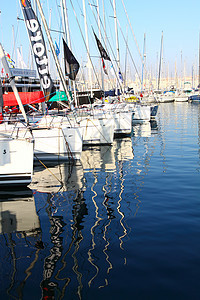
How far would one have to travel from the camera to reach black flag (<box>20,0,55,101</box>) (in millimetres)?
13609

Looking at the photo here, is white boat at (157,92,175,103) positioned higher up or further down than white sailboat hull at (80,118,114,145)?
higher up

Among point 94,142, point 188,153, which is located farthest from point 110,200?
point 94,142

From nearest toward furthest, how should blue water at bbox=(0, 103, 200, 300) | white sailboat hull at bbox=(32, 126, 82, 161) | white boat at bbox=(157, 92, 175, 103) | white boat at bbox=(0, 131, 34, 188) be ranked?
blue water at bbox=(0, 103, 200, 300) < white boat at bbox=(0, 131, 34, 188) < white sailboat hull at bbox=(32, 126, 82, 161) < white boat at bbox=(157, 92, 175, 103)

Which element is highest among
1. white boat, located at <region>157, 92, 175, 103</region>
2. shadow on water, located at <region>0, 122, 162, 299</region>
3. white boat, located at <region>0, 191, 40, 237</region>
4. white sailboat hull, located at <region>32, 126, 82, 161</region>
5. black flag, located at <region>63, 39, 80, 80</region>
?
black flag, located at <region>63, 39, 80, 80</region>

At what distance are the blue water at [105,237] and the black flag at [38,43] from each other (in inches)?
182

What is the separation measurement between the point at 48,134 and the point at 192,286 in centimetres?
989

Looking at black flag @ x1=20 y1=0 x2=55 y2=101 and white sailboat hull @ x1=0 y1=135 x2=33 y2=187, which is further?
black flag @ x1=20 y1=0 x2=55 y2=101

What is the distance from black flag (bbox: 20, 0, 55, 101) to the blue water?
4.62 m

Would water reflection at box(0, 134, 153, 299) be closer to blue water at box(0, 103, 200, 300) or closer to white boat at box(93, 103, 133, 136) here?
blue water at box(0, 103, 200, 300)

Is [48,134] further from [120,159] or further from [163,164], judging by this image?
[163,164]

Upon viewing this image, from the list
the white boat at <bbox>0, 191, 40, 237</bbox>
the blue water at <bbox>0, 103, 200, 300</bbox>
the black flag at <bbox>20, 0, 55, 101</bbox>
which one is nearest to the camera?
the blue water at <bbox>0, 103, 200, 300</bbox>

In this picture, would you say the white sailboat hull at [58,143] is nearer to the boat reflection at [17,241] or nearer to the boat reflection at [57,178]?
the boat reflection at [57,178]

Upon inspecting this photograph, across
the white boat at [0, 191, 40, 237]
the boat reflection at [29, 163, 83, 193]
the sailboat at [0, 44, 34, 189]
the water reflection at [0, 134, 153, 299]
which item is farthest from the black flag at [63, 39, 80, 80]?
the white boat at [0, 191, 40, 237]

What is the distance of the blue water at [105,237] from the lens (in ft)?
14.7
